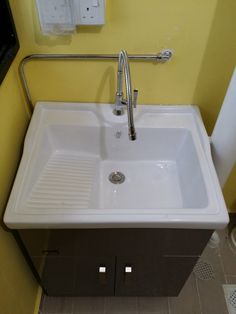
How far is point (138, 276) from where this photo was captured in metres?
1.14

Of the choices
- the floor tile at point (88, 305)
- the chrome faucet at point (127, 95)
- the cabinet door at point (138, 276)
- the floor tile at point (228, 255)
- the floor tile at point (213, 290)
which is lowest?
the floor tile at point (88, 305)

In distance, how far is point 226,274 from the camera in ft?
4.67

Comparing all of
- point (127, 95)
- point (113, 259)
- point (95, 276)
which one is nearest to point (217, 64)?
point (127, 95)

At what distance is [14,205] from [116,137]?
0.48m

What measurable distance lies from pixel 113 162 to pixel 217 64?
0.55m

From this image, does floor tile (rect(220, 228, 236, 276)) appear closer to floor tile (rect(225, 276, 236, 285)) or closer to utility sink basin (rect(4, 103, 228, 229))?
floor tile (rect(225, 276, 236, 285))

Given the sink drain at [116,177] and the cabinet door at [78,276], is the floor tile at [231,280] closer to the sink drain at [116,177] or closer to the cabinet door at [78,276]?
the cabinet door at [78,276]

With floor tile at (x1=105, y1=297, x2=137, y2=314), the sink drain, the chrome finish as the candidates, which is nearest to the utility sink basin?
the sink drain

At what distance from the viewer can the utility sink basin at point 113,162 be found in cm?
92

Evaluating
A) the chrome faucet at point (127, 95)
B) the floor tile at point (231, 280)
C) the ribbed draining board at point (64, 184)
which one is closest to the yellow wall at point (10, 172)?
the ribbed draining board at point (64, 184)

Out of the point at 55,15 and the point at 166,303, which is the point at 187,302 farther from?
the point at 55,15

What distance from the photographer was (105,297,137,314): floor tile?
131 cm

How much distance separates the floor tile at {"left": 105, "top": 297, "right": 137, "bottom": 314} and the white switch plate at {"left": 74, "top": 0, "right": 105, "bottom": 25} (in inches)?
48.4

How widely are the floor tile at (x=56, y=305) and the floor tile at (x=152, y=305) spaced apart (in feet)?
1.13
